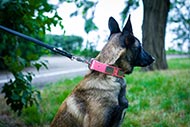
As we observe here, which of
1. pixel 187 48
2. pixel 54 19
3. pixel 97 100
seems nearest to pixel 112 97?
pixel 97 100

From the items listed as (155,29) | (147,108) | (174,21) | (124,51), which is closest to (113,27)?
(124,51)

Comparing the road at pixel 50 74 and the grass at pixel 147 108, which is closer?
the grass at pixel 147 108

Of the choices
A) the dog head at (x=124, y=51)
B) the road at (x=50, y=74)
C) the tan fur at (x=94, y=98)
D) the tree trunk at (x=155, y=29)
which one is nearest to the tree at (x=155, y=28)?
the tree trunk at (x=155, y=29)

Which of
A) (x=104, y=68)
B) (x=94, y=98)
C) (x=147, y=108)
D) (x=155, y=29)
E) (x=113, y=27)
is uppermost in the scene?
(x=155, y=29)

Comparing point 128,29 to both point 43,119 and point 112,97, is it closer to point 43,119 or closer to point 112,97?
point 112,97

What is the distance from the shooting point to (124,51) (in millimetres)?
3367

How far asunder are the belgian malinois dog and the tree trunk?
28.3 ft

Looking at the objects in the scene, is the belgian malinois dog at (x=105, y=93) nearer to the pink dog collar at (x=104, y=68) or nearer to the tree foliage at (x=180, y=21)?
the pink dog collar at (x=104, y=68)

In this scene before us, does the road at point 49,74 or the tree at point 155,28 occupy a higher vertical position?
the tree at point 155,28

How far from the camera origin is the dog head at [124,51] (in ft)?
11.0

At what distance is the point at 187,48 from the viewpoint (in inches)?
848

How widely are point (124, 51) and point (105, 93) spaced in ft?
1.53

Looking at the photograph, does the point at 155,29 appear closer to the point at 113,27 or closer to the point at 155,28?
the point at 155,28

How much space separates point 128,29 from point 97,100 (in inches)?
31.0
